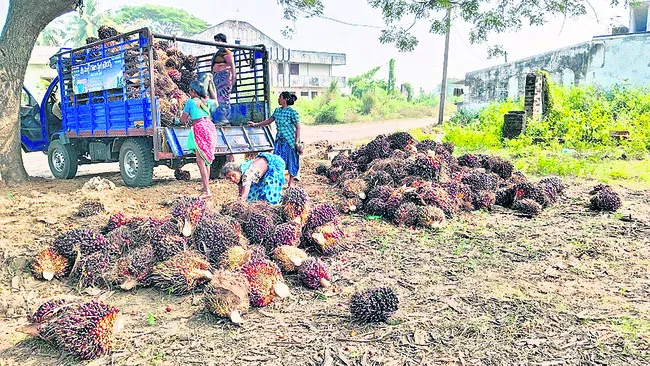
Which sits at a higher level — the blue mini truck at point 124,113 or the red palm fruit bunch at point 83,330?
the blue mini truck at point 124,113

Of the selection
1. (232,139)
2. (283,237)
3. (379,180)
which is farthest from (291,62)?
(283,237)

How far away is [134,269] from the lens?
4.30 metres

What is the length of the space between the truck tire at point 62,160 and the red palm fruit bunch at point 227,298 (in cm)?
750

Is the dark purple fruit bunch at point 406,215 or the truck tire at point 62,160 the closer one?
the dark purple fruit bunch at point 406,215

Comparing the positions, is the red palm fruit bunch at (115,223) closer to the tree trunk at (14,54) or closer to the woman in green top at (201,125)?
the woman in green top at (201,125)

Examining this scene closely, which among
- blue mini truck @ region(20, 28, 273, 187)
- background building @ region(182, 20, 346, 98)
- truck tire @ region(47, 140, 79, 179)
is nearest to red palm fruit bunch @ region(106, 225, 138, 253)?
blue mini truck @ region(20, 28, 273, 187)

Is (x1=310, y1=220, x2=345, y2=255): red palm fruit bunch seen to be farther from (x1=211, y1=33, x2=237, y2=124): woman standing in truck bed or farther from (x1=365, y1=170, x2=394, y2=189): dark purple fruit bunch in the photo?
(x1=211, y1=33, x2=237, y2=124): woman standing in truck bed

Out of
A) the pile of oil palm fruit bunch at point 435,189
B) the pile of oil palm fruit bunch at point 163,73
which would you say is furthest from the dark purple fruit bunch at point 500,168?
the pile of oil palm fruit bunch at point 163,73

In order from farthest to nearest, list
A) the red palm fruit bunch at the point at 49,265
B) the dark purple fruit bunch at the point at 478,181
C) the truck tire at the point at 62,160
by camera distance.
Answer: the truck tire at the point at 62,160, the dark purple fruit bunch at the point at 478,181, the red palm fruit bunch at the point at 49,265

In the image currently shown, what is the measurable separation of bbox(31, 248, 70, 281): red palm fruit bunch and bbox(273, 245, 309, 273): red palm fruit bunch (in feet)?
6.20

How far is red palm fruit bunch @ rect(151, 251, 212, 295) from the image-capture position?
4129 millimetres

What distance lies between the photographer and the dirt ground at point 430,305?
126 inches

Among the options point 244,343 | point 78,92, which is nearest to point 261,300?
point 244,343

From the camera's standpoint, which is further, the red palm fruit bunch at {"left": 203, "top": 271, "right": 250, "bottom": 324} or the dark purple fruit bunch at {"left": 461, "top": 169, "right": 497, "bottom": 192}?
the dark purple fruit bunch at {"left": 461, "top": 169, "right": 497, "bottom": 192}
